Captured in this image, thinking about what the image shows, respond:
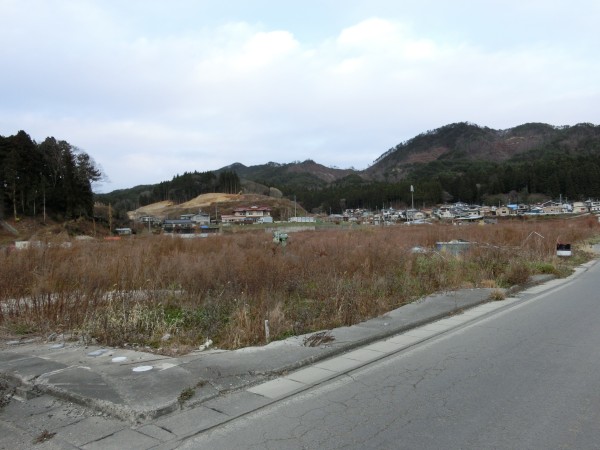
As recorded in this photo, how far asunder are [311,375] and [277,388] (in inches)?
23.7

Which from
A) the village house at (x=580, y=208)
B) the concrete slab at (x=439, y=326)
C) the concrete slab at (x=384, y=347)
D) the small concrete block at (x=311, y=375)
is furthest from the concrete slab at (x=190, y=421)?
the village house at (x=580, y=208)

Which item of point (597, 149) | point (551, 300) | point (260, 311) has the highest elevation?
point (597, 149)

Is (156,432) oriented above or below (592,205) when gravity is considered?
above

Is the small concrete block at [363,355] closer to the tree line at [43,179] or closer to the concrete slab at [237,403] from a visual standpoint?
the concrete slab at [237,403]

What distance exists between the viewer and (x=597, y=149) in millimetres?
172500

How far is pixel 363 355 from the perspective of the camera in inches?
258

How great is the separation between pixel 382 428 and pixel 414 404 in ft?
2.34

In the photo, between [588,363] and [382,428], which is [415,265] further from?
[382,428]

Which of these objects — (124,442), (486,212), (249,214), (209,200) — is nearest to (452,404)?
(124,442)

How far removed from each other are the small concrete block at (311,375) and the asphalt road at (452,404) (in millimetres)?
197

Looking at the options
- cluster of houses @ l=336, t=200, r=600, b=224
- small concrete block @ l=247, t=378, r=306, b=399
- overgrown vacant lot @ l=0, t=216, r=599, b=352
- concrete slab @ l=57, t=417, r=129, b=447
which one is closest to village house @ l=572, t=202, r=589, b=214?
cluster of houses @ l=336, t=200, r=600, b=224

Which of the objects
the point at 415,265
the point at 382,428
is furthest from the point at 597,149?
the point at 382,428

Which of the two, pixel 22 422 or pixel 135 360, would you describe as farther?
pixel 135 360

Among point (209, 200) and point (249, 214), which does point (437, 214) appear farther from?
point (209, 200)
